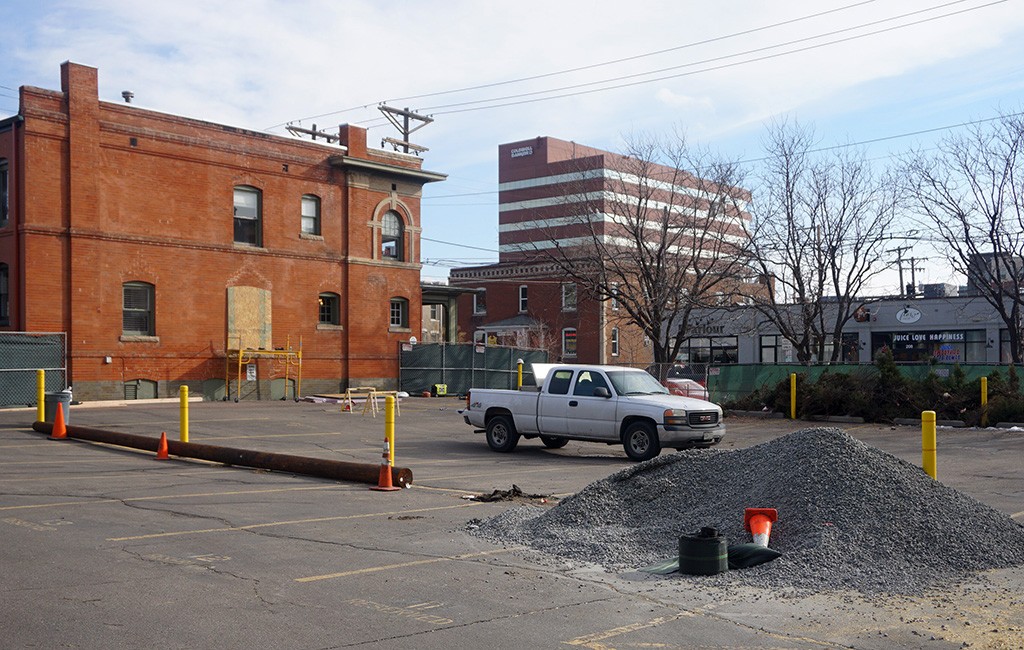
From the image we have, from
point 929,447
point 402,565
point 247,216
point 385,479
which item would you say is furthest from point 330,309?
point 402,565

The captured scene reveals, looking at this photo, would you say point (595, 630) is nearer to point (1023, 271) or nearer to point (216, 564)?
point (216, 564)

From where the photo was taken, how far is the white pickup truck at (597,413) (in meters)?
18.0

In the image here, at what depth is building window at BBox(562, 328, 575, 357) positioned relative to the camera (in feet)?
232

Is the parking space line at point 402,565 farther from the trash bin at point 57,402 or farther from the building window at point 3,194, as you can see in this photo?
the building window at point 3,194

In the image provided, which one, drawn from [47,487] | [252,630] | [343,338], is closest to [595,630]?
[252,630]

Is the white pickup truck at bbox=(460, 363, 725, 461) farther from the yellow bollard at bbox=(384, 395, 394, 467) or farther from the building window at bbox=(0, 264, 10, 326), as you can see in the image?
the building window at bbox=(0, 264, 10, 326)

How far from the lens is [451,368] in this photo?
1661 inches

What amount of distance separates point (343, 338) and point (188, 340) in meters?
6.91

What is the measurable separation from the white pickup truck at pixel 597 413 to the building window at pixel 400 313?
22.4m

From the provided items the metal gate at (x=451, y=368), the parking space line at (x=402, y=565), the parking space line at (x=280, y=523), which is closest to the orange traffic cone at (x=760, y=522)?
the parking space line at (x=402, y=565)

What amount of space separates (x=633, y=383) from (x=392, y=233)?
24.8 metres

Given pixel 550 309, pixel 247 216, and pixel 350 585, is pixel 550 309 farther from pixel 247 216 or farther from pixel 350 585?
pixel 350 585

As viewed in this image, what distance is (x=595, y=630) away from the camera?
662 centimetres

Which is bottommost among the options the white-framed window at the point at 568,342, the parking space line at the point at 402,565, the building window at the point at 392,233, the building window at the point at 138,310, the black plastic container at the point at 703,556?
the parking space line at the point at 402,565
